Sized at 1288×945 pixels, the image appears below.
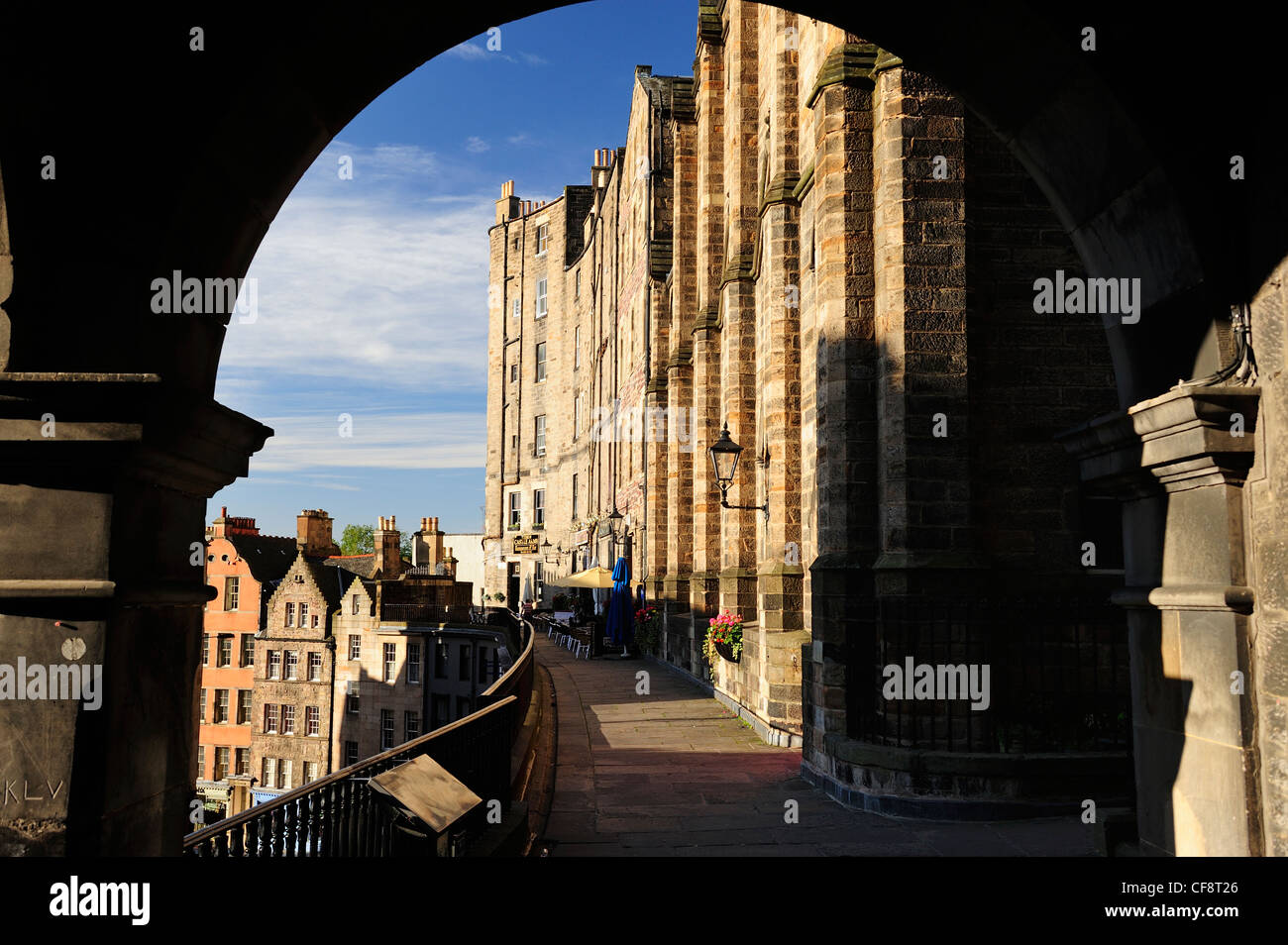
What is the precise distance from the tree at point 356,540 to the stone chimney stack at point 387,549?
62772 millimetres

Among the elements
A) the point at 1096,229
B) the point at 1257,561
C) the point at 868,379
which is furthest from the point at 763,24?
the point at 1257,561

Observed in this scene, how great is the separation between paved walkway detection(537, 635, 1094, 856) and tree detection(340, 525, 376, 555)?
323ft

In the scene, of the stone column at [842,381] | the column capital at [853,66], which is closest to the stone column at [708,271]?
the stone column at [842,381]

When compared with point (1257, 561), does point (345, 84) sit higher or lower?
higher

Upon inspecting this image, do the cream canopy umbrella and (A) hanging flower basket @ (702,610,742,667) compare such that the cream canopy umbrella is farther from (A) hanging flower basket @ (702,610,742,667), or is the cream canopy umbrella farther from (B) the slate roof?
(B) the slate roof

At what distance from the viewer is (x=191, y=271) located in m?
3.71

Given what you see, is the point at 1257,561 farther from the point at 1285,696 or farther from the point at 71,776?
the point at 71,776

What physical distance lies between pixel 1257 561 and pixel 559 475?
46759 millimetres

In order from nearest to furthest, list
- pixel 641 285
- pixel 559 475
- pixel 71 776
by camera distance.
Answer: pixel 71 776, pixel 641 285, pixel 559 475

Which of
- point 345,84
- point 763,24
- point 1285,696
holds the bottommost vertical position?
point 1285,696

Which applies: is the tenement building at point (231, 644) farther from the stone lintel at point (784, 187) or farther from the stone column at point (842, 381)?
the stone column at point (842, 381)

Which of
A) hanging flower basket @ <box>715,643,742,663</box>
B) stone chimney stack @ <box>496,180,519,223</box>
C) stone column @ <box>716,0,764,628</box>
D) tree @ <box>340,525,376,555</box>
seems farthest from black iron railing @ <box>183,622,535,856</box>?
tree @ <box>340,525,376,555</box>

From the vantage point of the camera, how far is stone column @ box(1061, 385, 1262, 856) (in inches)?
138

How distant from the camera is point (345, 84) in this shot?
401 cm
